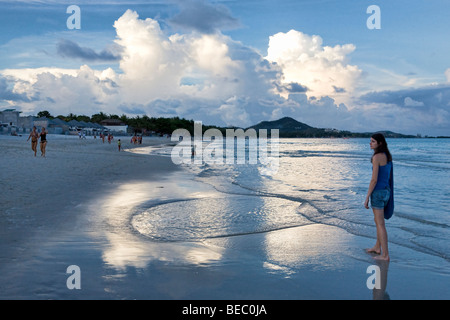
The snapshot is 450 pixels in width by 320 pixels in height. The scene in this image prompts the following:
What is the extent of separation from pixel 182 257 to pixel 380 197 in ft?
11.2

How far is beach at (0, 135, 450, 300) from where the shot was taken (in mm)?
4164

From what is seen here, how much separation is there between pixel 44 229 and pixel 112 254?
2.20m

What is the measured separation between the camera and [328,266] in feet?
16.9

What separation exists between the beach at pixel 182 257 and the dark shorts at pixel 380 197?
2.94ft

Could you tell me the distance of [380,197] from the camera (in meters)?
5.60

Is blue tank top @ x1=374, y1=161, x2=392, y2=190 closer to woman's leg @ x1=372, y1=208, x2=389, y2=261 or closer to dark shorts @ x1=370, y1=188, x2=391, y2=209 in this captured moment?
dark shorts @ x1=370, y1=188, x2=391, y2=209

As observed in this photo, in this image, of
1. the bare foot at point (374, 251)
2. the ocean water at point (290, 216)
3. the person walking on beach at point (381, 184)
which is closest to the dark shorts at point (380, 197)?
the person walking on beach at point (381, 184)

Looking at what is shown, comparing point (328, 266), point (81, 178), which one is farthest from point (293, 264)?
point (81, 178)

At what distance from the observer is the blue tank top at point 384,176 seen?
5.54 metres

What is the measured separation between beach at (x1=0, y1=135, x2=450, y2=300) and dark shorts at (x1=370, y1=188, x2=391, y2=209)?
896mm

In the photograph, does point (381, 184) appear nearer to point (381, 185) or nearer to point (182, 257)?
point (381, 185)

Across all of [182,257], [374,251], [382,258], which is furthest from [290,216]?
[182,257]

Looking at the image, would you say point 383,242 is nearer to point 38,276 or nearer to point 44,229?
point 38,276

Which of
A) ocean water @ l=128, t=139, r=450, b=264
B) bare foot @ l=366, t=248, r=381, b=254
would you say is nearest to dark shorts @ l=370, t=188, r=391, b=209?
bare foot @ l=366, t=248, r=381, b=254
